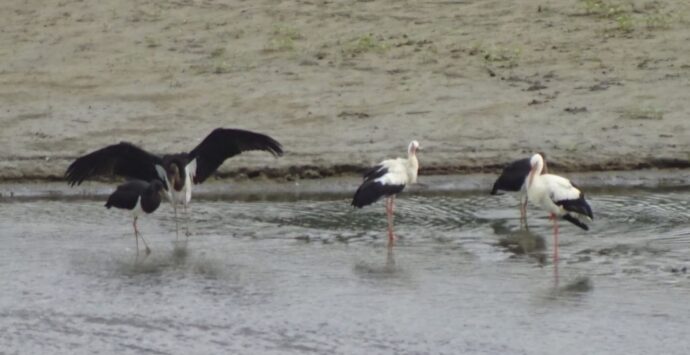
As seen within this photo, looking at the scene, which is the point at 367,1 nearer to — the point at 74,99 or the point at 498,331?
the point at 74,99

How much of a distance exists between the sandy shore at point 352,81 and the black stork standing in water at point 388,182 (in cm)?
172

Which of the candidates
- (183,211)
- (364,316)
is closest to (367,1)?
(183,211)

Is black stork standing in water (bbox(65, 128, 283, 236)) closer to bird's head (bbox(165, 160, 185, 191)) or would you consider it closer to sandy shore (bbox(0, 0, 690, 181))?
bird's head (bbox(165, 160, 185, 191))

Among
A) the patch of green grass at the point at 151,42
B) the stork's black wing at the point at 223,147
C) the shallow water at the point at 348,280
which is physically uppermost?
the patch of green grass at the point at 151,42

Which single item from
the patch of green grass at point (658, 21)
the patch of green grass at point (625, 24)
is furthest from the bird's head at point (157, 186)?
the patch of green grass at point (658, 21)

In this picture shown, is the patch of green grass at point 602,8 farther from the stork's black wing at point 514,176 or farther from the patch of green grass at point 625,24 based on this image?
the stork's black wing at point 514,176

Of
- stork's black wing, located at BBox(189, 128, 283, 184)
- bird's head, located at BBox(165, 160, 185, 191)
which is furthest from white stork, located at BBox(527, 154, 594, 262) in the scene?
bird's head, located at BBox(165, 160, 185, 191)

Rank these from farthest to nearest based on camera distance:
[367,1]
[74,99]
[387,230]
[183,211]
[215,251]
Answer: [367,1] < [74,99] < [183,211] < [387,230] < [215,251]

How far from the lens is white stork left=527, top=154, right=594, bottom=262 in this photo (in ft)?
35.9

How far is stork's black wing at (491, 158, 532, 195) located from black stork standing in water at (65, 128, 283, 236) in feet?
5.85

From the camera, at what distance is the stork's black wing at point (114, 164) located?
12234 millimetres

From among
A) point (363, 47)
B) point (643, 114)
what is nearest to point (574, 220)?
point (643, 114)

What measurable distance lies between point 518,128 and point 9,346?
7047 mm

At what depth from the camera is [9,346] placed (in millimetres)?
8516
